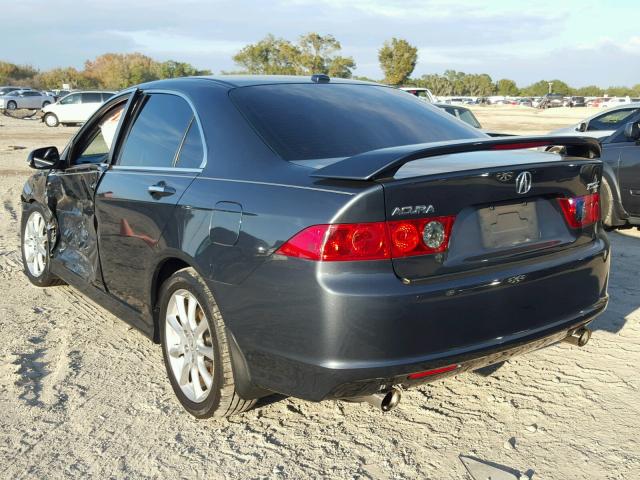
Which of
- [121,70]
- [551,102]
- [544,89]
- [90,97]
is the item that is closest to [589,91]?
[544,89]

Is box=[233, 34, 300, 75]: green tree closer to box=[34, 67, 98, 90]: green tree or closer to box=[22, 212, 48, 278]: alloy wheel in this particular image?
box=[34, 67, 98, 90]: green tree

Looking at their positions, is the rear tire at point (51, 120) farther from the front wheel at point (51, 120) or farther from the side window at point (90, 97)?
the side window at point (90, 97)

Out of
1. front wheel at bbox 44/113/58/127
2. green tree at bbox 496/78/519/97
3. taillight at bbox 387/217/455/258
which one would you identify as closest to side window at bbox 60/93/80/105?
front wheel at bbox 44/113/58/127

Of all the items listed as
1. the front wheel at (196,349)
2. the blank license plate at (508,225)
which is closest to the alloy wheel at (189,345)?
the front wheel at (196,349)

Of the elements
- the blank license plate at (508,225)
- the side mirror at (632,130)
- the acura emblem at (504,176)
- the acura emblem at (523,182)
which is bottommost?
the blank license plate at (508,225)

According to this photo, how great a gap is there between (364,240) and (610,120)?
8.13m

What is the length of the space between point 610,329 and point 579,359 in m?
0.65

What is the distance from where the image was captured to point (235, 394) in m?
3.21

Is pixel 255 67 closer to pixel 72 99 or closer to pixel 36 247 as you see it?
pixel 72 99

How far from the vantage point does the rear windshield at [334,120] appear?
3.31 meters

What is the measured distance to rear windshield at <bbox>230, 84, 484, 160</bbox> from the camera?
3.31 m

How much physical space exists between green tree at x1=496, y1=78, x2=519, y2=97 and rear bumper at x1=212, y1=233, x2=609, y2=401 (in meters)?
137

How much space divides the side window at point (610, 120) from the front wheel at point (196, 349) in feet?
24.3

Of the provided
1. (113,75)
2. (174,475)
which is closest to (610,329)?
(174,475)
